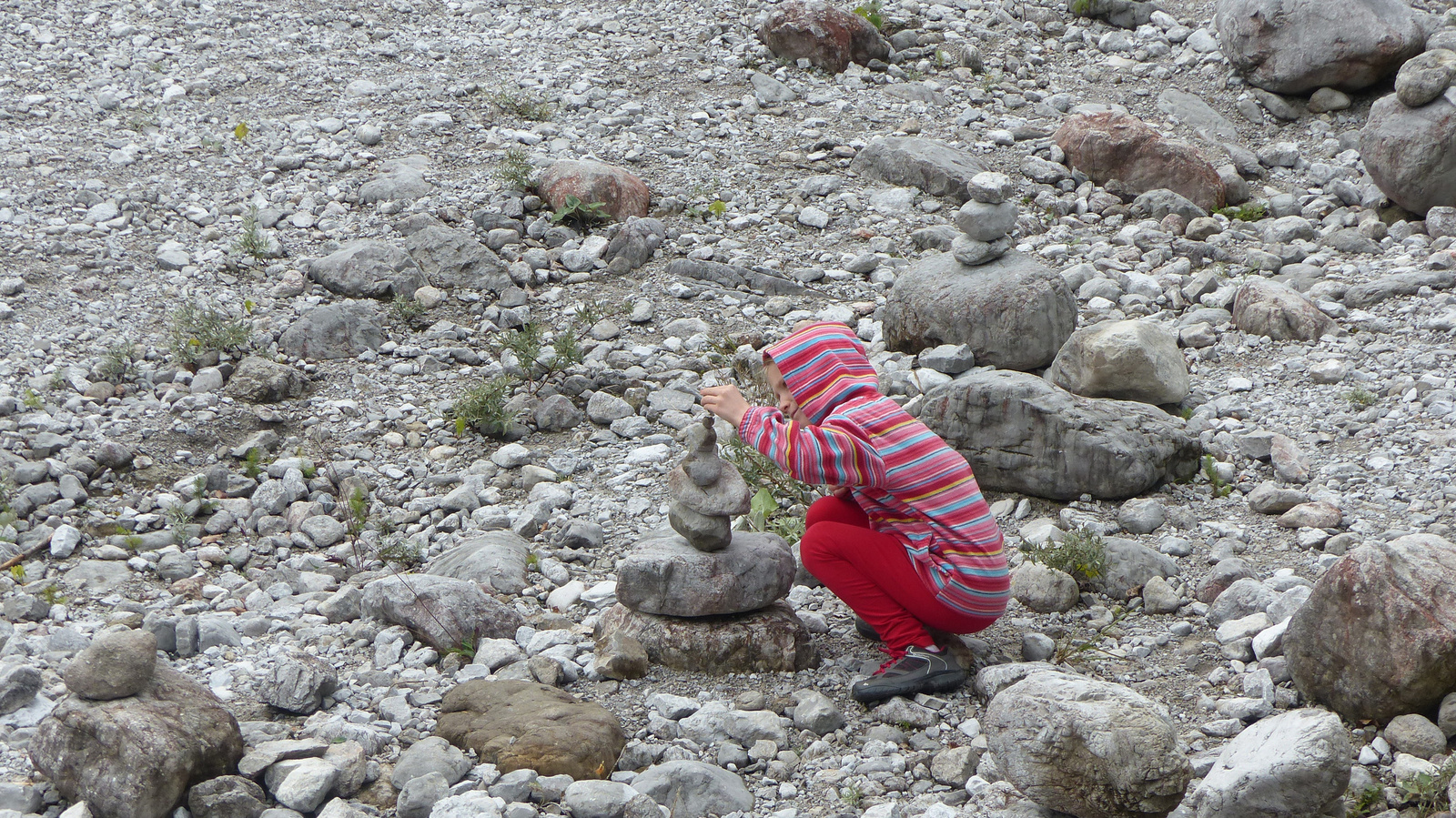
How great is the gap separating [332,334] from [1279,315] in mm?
6856

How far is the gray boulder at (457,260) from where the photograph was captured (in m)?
9.45

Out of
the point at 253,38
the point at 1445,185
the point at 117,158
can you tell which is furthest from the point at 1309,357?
the point at 253,38

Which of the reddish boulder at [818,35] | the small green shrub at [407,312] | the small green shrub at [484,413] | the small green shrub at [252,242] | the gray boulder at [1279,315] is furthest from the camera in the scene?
the reddish boulder at [818,35]

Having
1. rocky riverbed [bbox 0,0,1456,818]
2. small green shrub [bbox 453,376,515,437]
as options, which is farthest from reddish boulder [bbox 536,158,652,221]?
small green shrub [bbox 453,376,515,437]

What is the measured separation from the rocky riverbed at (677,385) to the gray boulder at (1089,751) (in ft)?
0.07

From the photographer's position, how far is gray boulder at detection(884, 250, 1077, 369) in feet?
26.1

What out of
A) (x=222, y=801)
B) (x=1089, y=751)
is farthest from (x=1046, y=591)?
(x=222, y=801)

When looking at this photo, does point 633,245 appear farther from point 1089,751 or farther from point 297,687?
point 1089,751

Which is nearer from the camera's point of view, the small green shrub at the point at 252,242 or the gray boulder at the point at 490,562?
the gray boulder at the point at 490,562

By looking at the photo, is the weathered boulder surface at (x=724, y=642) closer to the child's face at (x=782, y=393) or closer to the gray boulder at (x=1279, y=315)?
the child's face at (x=782, y=393)

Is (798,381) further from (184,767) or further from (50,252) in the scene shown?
(50,252)

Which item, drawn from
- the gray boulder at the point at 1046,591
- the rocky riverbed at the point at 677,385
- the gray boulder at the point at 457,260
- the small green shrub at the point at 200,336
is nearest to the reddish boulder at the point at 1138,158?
the rocky riverbed at the point at 677,385

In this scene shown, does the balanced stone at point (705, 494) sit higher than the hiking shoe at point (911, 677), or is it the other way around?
the balanced stone at point (705, 494)

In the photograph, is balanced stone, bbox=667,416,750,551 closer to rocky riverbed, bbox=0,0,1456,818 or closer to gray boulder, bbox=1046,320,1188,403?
rocky riverbed, bbox=0,0,1456,818
